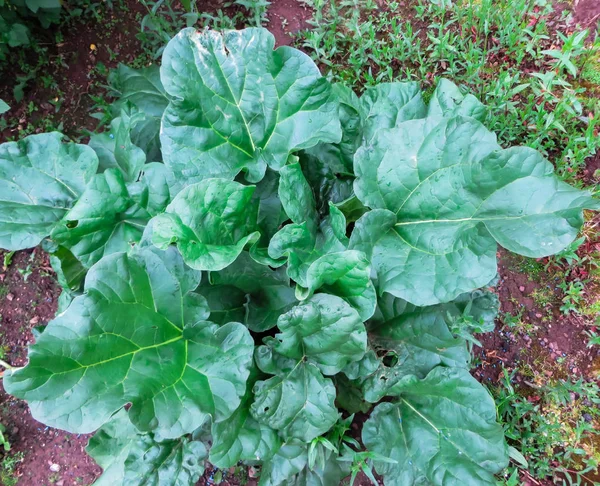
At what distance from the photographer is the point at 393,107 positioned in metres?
2.35

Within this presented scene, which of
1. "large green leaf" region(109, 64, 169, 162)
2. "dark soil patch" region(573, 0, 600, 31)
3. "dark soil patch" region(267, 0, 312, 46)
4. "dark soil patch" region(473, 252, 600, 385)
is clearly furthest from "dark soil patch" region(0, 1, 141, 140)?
"dark soil patch" region(573, 0, 600, 31)

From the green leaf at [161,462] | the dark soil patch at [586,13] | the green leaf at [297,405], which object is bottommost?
the green leaf at [161,462]

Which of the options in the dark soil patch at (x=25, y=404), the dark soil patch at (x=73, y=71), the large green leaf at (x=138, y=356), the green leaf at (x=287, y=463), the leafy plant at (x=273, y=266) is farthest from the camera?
the dark soil patch at (x=73, y=71)

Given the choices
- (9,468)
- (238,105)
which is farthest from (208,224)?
(9,468)

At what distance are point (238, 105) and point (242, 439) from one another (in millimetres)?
1296

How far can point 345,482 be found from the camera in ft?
8.00

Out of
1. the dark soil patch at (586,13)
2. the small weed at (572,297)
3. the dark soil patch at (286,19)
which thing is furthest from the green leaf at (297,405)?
the dark soil patch at (586,13)

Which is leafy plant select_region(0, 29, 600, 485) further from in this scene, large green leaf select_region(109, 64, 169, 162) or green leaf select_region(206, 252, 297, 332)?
large green leaf select_region(109, 64, 169, 162)

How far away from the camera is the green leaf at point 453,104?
223 centimetres

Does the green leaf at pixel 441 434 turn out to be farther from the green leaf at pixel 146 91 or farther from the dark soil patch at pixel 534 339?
the green leaf at pixel 146 91

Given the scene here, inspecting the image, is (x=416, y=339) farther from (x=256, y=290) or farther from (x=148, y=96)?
(x=148, y=96)

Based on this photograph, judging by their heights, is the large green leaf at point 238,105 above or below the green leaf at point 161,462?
above

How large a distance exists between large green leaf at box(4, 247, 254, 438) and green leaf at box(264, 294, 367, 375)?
171 millimetres

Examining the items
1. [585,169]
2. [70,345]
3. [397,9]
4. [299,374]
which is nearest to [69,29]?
[397,9]
